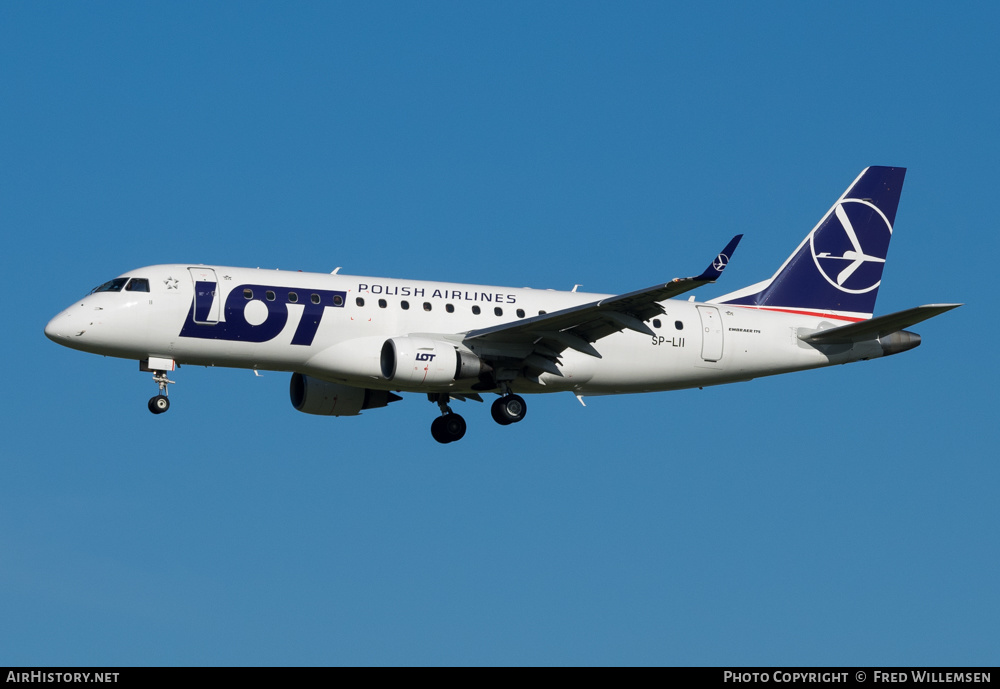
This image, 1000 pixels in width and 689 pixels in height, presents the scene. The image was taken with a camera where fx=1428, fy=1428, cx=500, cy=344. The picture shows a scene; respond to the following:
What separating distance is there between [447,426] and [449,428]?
86 mm

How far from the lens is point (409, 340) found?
129 ft

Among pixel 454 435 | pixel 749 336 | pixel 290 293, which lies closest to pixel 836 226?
pixel 749 336

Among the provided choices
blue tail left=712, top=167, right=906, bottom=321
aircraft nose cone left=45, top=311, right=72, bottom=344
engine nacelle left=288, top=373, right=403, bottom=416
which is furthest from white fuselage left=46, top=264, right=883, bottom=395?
engine nacelle left=288, top=373, right=403, bottom=416

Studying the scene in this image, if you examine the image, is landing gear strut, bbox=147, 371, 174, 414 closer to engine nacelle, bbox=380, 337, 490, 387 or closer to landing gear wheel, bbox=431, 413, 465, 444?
engine nacelle, bbox=380, 337, 490, 387

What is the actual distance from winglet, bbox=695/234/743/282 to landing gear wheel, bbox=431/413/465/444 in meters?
11.7

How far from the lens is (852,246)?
46875 mm

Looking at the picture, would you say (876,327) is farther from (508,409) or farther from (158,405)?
(158,405)

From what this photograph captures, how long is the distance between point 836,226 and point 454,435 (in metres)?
14.6

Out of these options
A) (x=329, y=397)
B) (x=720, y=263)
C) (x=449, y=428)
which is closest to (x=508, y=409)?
(x=449, y=428)

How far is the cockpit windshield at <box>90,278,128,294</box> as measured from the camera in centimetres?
3856

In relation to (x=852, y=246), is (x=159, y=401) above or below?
below

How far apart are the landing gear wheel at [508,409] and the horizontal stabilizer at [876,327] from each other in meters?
9.53
